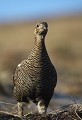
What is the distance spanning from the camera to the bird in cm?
1148

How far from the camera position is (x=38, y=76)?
37.6 feet

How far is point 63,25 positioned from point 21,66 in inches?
1494

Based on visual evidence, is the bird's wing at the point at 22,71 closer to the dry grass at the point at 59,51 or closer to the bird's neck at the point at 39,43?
the bird's neck at the point at 39,43

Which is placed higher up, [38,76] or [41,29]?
[41,29]

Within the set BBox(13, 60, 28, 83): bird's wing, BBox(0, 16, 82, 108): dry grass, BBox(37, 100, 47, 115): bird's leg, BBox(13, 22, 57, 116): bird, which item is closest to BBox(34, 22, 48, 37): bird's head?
BBox(13, 22, 57, 116): bird

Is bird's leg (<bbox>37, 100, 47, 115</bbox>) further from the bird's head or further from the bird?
the bird's head

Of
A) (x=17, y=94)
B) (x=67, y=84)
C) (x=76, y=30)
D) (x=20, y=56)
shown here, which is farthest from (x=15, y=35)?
(x=17, y=94)

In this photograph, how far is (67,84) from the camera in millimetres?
20078

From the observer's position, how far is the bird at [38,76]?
11.5 m

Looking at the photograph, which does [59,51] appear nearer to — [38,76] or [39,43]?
[39,43]

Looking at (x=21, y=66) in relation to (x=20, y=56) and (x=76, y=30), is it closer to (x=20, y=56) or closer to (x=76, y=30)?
(x=20, y=56)

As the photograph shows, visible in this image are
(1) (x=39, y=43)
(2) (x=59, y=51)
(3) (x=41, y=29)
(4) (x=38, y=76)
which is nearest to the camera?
(4) (x=38, y=76)

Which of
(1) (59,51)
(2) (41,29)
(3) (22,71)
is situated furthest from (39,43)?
(1) (59,51)

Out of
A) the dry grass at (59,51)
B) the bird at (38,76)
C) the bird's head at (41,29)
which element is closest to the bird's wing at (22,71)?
the bird at (38,76)
